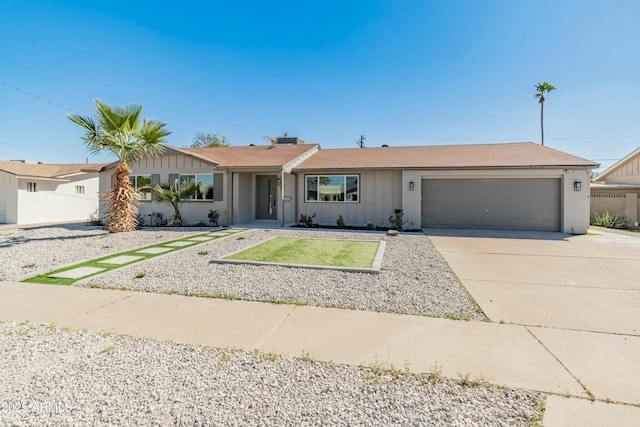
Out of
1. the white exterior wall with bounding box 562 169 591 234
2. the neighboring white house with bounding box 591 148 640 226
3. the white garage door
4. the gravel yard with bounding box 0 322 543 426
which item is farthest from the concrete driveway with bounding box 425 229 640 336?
the neighboring white house with bounding box 591 148 640 226

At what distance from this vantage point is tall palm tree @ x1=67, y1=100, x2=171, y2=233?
10273 mm

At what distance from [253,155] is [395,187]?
7405 mm

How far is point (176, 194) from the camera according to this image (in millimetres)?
13367

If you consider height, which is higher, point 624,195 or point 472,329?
point 624,195

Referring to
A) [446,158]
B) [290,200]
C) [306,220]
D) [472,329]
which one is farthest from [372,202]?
[472,329]

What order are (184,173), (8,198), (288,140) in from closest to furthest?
(184,173)
(8,198)
(288,140)

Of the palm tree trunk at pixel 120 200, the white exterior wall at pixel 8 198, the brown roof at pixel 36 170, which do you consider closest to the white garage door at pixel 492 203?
the palm tree trunk at pixel 120 200

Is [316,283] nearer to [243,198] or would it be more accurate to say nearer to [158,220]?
[243,198]

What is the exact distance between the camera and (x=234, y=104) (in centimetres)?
2209

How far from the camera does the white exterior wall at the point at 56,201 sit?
16812 millimetres

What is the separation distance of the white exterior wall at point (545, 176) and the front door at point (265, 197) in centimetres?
627

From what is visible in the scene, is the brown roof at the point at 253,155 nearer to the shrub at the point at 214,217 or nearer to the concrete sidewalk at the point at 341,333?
the shrub at the point at 214,217

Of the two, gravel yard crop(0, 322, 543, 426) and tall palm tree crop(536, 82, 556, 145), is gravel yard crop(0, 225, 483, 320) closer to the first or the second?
gravel yard crop(0, 322, 543, 426)

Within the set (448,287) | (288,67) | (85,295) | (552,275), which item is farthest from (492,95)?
(85,295)
